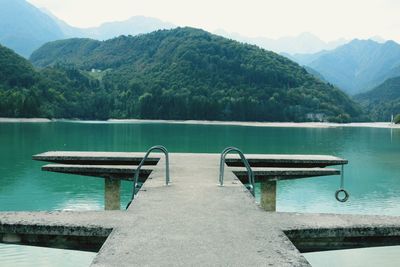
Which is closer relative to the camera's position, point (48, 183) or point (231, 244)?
point (231, 244)

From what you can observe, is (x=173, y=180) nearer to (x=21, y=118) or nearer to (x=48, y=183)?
(x=48, y=183)

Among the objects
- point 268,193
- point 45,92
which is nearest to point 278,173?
point 268,193

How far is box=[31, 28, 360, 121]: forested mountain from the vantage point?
127 m

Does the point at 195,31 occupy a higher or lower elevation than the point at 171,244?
higher

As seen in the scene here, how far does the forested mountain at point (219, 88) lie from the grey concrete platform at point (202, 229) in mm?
116949

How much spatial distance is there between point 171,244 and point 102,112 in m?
137

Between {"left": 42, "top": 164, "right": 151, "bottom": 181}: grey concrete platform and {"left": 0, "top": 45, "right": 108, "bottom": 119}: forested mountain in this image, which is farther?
{"left": 0, "top": 45, "right": 108, "bottom": 119}: forested mountain

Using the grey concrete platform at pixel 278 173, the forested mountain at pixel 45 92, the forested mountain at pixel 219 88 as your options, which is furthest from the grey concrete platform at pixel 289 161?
the forested mountain at pixel 219 88

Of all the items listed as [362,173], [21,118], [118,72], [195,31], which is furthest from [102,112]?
[362,173]

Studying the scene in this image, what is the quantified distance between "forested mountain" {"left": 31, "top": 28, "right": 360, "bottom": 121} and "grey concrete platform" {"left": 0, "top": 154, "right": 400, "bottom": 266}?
384 feet

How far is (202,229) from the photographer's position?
5.36 meters

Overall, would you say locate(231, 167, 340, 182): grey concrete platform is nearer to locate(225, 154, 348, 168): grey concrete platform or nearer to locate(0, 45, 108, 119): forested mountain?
locate(225, 154, 348, 168): grey concrete platform

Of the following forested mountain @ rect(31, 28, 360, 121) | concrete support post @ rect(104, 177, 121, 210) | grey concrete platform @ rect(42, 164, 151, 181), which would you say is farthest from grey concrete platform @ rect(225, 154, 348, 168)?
forested mountain @ rect(31, 28, 360, 121)

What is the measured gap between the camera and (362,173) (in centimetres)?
3341
